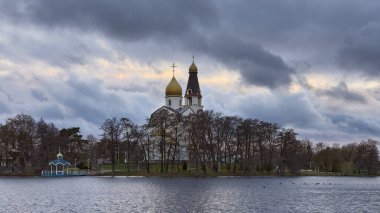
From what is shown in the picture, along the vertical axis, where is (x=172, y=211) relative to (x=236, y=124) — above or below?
below

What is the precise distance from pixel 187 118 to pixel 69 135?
146 feet

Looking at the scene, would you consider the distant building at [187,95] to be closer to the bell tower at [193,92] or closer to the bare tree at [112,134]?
the bell tower at [193,92]

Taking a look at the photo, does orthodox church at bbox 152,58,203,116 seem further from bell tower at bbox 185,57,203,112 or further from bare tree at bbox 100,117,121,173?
bare tree at bbox 100,117,121,173

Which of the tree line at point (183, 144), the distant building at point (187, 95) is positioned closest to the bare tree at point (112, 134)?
the tree line at point (183, 144)

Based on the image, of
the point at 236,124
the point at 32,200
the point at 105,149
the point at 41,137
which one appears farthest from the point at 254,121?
the point at 32,200

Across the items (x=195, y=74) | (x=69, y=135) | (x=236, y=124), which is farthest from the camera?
(x=195, y=74)

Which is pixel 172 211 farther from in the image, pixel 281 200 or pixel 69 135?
pixel 69 135

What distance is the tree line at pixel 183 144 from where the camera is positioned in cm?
11744

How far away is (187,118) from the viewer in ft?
394

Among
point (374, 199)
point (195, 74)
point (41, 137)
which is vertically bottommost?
point (374, 199)

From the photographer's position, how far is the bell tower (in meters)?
173

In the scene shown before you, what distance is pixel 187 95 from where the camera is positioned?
17388 cm

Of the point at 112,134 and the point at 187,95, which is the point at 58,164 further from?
the point at 187,95

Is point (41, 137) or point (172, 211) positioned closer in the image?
point (172, 211)
